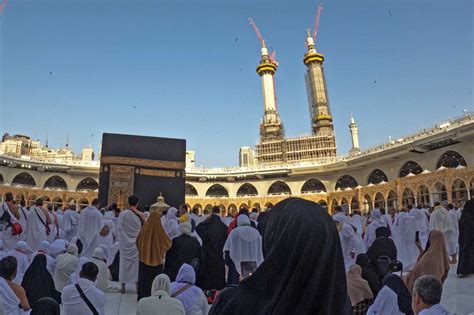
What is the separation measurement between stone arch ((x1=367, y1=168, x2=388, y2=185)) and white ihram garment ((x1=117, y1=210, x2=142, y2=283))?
26.5 m

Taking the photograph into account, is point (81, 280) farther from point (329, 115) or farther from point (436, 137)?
point (329, 115)

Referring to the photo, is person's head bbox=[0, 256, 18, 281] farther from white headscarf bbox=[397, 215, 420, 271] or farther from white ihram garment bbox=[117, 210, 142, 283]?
white headscarf bbox=[397, 215, 420, 271]

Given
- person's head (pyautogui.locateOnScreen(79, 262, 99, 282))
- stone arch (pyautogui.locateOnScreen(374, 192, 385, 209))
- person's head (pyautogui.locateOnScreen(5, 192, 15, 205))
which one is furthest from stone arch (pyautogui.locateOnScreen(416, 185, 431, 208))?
person's head (pyautogui.locateOnScreen(79, 262, 99, 282))

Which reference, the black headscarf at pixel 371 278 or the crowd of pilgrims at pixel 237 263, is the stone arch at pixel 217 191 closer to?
the crowd of pilgrims at pixel 237 263

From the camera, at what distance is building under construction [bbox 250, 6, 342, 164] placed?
148 ft

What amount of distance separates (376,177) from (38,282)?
29422mm

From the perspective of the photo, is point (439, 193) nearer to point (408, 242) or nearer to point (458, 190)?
point (458, 190)

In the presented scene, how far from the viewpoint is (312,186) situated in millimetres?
35438

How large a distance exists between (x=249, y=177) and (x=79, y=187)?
1556 cm

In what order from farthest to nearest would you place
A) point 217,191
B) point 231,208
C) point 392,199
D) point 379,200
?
point 217,191, point 231,208, point 379,200, point 392,199

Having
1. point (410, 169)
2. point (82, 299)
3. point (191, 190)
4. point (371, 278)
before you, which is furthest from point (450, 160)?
point (82, 299)

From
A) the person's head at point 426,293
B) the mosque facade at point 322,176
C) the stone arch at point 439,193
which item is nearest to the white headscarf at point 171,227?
the person's head at point 426,293

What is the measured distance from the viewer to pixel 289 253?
873mm

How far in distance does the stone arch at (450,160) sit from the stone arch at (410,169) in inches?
76.0
